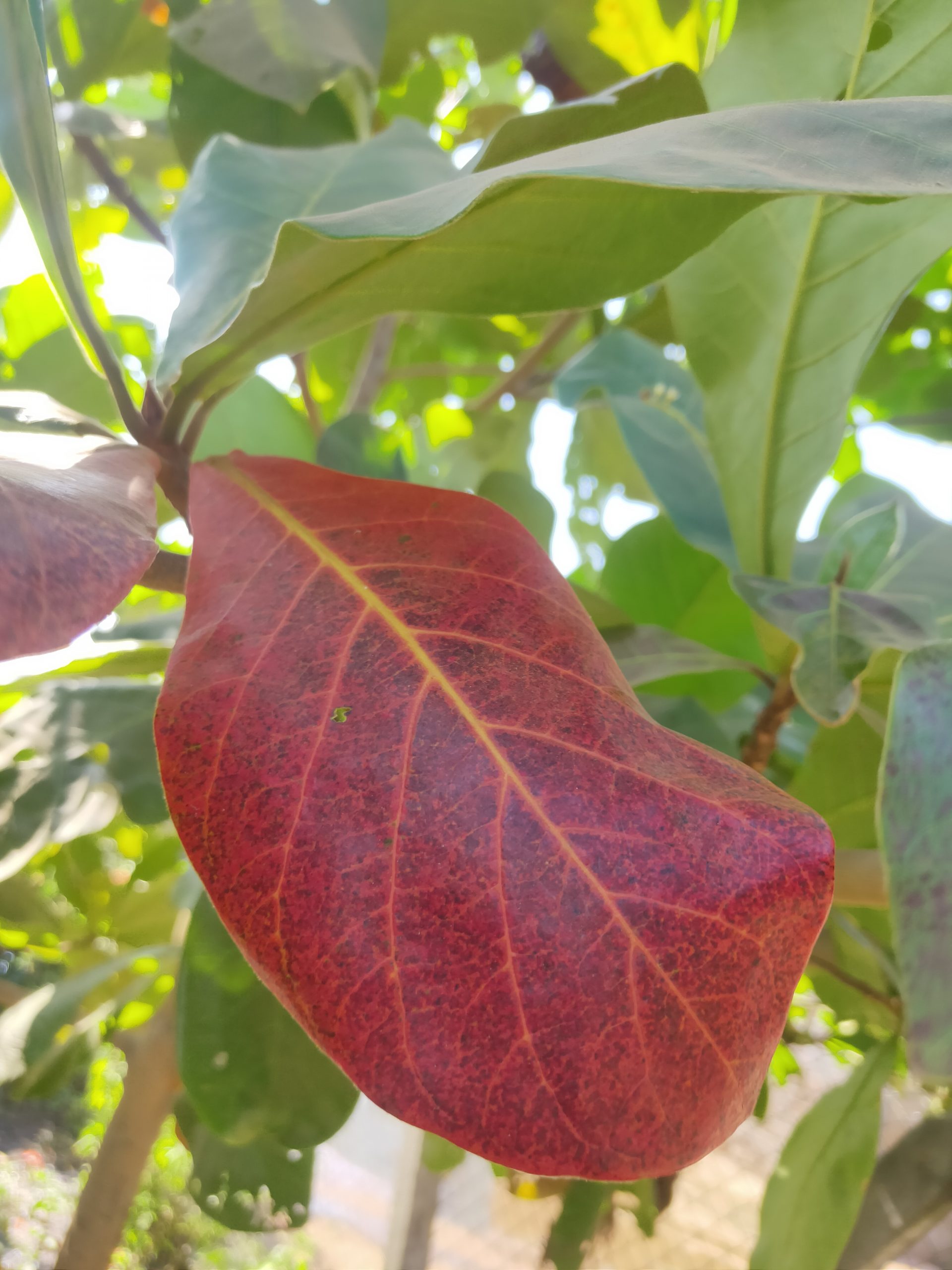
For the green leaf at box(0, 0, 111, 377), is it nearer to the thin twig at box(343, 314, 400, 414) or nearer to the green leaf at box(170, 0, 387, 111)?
the green leaf at box(170, 0, 387, 111)

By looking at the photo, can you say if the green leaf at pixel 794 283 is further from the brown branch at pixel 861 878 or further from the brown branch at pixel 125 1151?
the brown branch at pixel 125 1151

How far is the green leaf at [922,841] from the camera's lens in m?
0.20

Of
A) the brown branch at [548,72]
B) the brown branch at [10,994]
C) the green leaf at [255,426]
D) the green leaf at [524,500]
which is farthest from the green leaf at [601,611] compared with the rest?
the brown branch at [10,994]

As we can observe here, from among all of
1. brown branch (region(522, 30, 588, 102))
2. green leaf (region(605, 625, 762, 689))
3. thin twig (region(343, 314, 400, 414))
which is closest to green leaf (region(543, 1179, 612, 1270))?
green leaf (region(605, 625, 762, 689))

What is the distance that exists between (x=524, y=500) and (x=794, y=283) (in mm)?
285

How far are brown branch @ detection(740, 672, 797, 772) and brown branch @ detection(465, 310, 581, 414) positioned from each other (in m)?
0.46

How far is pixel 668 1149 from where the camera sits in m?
0.16

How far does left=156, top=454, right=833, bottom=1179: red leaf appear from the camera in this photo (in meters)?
0.16

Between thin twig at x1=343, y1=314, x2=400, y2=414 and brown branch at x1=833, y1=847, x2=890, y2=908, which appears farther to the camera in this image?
thin twig at x1=343, y1=314, x2=400, y2=414

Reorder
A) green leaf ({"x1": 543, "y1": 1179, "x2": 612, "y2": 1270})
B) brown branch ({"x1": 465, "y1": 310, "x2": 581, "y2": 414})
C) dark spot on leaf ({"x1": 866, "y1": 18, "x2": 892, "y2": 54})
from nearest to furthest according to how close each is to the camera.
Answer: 1. dark spot on leaf ({"x1": 866, "y1": 18, "x2": 892, "y2": 54})
2. green leaf ({"x1": 543, "y1": 1179, "x2": 612, "y2": 1270})
3. brown branch ({"x1": 465, "y1": 310, "x2": 581, "y2": 414})

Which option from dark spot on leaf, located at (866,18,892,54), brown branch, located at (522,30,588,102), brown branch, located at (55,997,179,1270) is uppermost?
brown branch, located at (522,30,588,102)

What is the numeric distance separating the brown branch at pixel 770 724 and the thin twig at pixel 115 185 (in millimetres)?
601

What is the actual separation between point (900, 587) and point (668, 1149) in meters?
0.37

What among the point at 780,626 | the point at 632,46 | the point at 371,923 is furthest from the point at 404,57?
the point at 371,923
